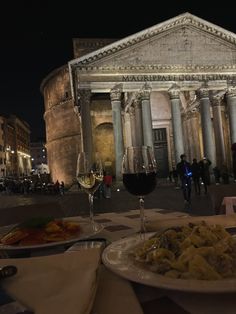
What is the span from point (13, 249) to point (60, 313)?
0.82 m

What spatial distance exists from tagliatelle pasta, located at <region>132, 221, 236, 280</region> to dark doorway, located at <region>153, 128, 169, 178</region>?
27.7 m

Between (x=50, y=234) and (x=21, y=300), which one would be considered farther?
(x=50, y=234)

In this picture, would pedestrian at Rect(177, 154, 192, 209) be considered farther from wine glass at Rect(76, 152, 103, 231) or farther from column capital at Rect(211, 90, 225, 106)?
column capital at Rect(211, 90, 225, 106)

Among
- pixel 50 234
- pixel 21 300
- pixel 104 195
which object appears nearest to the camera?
pixel 21 300

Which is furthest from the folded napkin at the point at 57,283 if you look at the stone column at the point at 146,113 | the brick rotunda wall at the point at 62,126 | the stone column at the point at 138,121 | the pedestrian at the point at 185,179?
the brick rotunda wall at the point at 62,126

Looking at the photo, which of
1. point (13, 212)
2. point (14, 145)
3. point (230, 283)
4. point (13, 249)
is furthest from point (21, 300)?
point (14, 145)

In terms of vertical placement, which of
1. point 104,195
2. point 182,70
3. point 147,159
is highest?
point 182,70

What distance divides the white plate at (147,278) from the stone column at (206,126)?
23.0 metres

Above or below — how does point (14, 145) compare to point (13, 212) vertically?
above

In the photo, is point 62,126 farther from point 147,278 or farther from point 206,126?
point 147,278

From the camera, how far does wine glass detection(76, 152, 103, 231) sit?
2029mm

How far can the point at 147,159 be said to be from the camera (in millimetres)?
1604

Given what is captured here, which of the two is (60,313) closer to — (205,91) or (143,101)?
(143,101)

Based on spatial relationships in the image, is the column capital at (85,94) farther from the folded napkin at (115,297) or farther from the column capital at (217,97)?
the folded napkin at (115,297)
